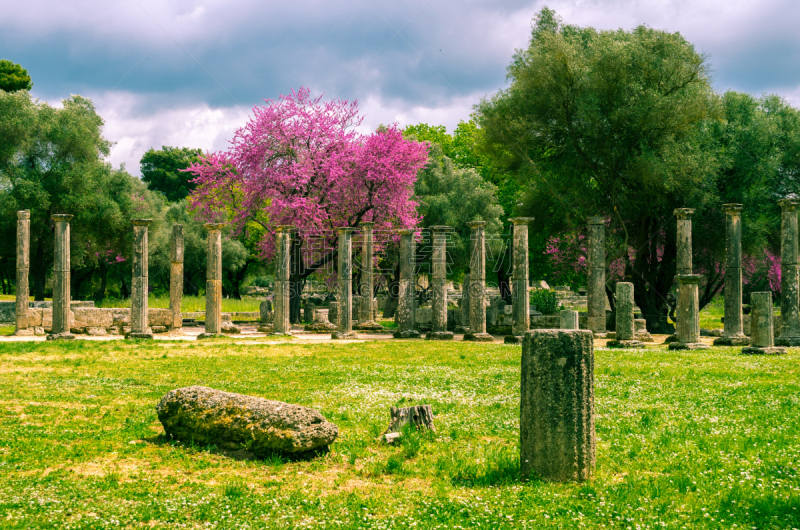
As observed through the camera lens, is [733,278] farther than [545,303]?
No

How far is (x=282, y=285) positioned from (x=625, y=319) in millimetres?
13287

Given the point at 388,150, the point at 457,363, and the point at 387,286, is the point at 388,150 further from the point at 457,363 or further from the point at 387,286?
the point at 457,363

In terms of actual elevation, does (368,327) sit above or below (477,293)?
below

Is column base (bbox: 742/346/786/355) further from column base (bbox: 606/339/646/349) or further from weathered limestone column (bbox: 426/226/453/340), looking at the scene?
weathered limestone column (bbox: 426/226/453/340)

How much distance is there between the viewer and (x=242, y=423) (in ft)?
23.3

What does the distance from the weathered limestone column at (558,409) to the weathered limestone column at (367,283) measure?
20.7 meters

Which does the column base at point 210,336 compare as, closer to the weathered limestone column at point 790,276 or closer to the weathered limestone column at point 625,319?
the weathered limestone column at point 625,319

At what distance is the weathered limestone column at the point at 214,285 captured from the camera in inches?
935

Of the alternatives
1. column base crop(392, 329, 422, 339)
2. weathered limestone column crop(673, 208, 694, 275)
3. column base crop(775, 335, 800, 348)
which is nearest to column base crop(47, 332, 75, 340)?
column base crop(392, 329, 422, 339)

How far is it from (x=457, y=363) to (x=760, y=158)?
64.0 feet

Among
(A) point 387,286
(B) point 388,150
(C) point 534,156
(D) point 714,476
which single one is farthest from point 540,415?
Answer: (A) point 387,286

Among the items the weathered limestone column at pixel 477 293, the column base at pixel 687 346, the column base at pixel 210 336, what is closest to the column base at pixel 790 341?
the column base at pixel 687 346

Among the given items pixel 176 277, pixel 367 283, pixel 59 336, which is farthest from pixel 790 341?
pixel 59 336

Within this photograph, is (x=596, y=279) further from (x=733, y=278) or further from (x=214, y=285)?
(x=214, y=285)
